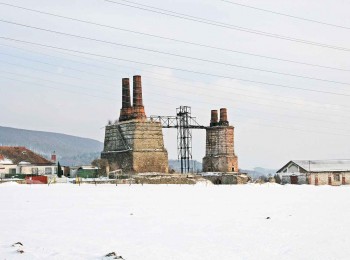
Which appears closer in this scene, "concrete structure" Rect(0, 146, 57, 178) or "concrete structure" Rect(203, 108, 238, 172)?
"concrete structure" Rect(0, 146, 57, 178)

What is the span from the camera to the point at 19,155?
7238 cm

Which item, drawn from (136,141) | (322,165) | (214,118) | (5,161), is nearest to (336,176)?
(322,165)

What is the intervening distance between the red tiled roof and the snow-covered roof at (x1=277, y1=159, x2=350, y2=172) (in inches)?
1392

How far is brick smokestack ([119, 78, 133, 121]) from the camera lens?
74125mm

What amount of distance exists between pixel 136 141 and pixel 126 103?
5.67 metres

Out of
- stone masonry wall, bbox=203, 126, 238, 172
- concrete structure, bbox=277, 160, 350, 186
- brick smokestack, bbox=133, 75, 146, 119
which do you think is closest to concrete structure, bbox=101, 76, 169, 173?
brick smokestack, bbox=133, 75, 146, 119

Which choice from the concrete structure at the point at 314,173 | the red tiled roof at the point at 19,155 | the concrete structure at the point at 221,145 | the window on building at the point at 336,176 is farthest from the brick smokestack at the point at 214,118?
the red tiled roof at the point at 19,155

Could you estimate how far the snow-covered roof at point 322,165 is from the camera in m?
76.4

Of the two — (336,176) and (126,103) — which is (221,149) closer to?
(336,176)

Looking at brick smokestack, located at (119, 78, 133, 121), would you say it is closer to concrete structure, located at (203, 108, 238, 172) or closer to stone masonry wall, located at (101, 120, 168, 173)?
stone masonry wall, located at (101, 120, 168, 173)

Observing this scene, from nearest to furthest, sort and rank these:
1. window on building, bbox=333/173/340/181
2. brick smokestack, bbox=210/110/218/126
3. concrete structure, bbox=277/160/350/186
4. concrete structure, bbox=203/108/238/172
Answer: concrete structure, bbox=277/160/350/186 < window on building, bbox=333/173/340/181 < concrete structure, bbox=203/108/238/172 < brick smokestack, bbox=210/110/218/126
